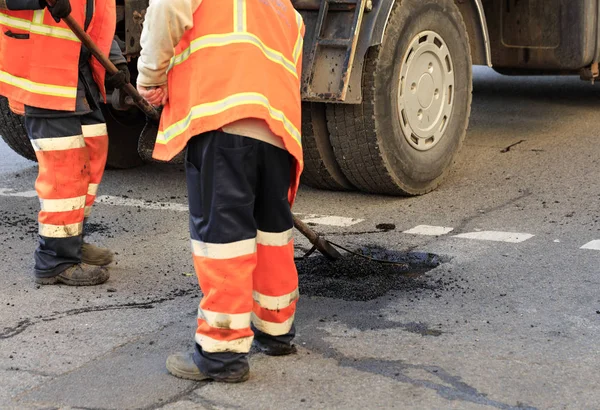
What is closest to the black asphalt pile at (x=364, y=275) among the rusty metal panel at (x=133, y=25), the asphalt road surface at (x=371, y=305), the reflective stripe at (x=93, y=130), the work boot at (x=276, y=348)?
the asphalt road surface at (x=371, y=305)

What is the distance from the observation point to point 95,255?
4.95 meters

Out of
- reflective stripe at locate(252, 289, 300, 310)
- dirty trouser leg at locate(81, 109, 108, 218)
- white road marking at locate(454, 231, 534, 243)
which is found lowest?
white road marking at locate(454, 231, 534, 243)

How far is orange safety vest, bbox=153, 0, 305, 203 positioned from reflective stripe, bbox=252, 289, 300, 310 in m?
0.52

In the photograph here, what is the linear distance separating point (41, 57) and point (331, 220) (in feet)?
5.98

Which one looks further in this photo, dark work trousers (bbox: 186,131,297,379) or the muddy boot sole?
the muddy boot sole

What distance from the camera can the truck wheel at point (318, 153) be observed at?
19.4 ft

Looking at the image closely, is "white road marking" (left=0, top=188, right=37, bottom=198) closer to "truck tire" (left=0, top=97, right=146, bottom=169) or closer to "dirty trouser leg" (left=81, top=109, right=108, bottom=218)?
"truck tire" (left=0, top=97, right=146, bottom=169)

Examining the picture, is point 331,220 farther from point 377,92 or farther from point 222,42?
point 222,42

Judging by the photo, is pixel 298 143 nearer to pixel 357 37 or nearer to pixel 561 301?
pixel 561 301

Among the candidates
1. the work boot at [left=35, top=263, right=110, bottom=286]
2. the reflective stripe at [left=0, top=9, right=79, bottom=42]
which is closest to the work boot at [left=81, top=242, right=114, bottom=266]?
the work boot at [left=35, top=263, right=110, bottom=286]

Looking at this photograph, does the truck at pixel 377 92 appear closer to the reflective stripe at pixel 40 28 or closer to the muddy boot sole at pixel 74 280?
the reflective stripe at pixel 40 28

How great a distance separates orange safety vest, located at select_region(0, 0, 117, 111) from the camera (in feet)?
15.1

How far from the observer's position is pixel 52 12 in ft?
14.2

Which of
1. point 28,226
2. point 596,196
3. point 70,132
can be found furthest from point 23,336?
point 596,196
